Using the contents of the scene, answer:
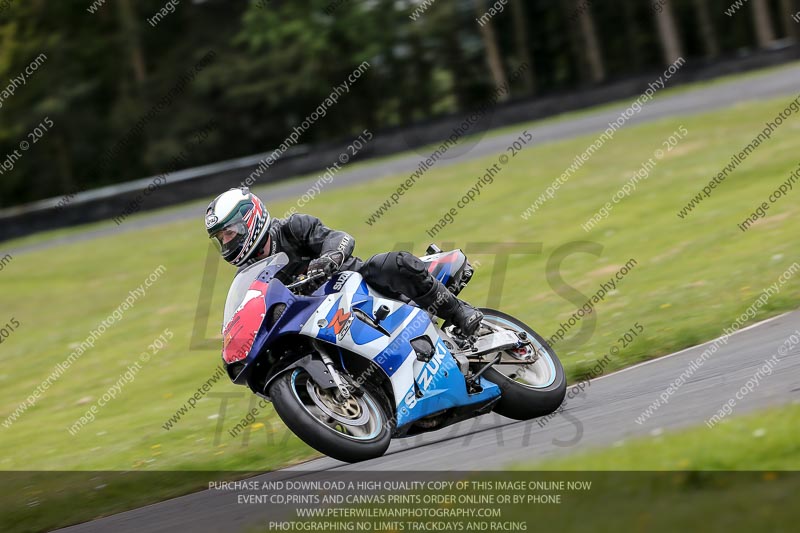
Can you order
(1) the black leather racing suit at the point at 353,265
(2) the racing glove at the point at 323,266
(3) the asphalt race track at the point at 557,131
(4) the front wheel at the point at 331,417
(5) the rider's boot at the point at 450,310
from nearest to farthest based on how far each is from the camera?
(4) the front wheel at the point at 331,417 → (2) the racing glove at the point at 323,266 → (1) the black leather racing suit at the point at 353,265 → (5) the rider's boot at the point at 450,310 → (3) the asphalt race track at the point at 557,131

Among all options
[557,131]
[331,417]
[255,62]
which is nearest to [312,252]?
[331,417]

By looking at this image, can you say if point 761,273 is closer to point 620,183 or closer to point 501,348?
point 501,348

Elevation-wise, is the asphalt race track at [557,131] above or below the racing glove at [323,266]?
below

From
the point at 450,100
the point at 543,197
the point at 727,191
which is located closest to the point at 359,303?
the point at 727,191

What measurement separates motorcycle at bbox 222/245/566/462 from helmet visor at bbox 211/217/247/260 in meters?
0.16

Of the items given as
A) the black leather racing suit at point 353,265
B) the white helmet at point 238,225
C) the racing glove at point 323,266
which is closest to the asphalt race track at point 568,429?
the black leather racing suit at point 353,265

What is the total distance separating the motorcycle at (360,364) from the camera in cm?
642

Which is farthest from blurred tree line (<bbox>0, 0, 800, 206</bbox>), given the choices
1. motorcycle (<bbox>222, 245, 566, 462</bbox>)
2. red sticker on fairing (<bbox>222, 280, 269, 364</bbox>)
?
red sticker on fairing (<bbox>222, 280, 269, 364</bbox>)

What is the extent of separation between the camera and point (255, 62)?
147 feet

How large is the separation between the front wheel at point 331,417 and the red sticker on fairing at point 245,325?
29 cm

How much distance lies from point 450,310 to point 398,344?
602 mm

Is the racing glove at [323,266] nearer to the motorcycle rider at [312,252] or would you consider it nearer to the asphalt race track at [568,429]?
the motorcycle rider at [312,252]

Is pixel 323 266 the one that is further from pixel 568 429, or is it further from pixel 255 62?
pixel 255 62

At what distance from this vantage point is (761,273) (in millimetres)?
11125
